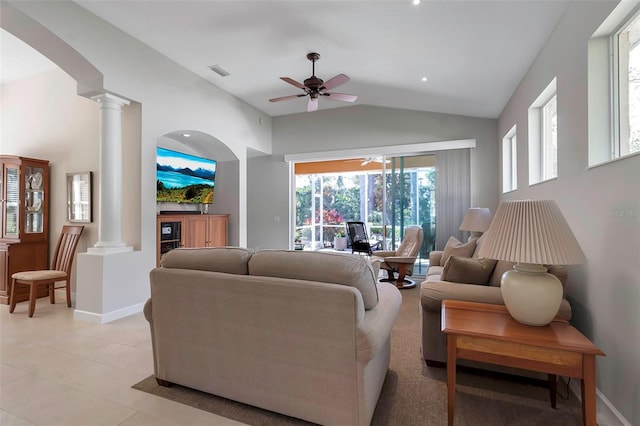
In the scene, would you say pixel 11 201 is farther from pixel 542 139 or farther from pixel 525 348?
pixel 542 139

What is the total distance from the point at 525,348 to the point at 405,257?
3.25 meters

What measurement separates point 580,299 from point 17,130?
7.24m

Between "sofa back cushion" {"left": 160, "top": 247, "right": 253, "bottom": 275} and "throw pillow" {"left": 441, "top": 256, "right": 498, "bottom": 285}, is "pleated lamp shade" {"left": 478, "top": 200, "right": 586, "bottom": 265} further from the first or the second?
"sofa back cushion" {"left": 160, "top": 247, "right": 253, "bottom": 275}

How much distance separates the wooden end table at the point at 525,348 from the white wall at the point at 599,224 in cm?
28

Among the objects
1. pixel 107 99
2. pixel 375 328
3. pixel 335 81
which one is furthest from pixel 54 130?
pixel 375 328

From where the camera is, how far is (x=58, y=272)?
146 inches

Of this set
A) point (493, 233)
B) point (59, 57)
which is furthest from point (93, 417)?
point (59, 57)

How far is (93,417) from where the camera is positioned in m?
1.73

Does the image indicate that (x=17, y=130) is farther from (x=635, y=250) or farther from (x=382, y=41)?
(x=635, y=250)

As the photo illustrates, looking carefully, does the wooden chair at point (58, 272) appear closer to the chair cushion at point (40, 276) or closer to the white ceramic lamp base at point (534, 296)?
the chair cushion at point (40, 276)

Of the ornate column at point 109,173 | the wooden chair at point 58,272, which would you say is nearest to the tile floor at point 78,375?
the wooden chair at point 58,272

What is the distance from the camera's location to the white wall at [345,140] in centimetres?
509

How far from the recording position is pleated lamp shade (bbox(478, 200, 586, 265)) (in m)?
1.52

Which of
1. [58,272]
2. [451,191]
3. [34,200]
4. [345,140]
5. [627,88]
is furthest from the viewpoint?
[345,140]
